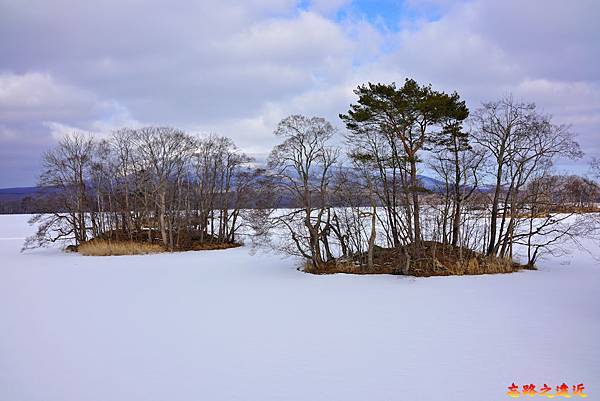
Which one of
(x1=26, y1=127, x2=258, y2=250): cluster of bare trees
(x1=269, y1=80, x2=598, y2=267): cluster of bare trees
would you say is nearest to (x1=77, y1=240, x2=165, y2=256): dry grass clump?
(x1=26, y1=127, x2=258, y2=250): cluster of bare trees

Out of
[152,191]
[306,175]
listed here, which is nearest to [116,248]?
[152,191]

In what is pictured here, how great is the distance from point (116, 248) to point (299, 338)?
2237 cm

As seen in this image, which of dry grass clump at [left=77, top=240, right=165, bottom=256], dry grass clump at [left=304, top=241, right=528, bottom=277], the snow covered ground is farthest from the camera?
dry grass clump at [left=77, top=240, right=165, bottom=256]

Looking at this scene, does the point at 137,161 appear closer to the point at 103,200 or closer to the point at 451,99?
the point at 103,200

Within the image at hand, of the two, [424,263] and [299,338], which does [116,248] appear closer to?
[424,263]

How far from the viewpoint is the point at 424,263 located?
697 inches

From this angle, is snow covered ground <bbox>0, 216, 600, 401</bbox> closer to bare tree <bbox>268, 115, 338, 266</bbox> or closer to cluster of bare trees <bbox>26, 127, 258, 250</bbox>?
bare tree <bbox>268, 115, 338, 266</bbox>

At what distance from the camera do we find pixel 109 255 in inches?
1069

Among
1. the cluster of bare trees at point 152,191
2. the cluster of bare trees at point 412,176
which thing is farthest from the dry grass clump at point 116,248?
the cluster of bare trees at point 412,176

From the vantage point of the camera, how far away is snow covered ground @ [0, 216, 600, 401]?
6.20 metres

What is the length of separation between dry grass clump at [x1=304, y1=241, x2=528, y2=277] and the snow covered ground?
1.12 metres

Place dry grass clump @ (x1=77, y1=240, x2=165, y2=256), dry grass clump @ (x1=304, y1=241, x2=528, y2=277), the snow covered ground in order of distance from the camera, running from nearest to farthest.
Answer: the snow covered ground → dry grass clump @ (x1=304, y1=241, x2=528, y2=277) → dry grass clump @ (x1=77, y1=240, x2=165, y2=256)

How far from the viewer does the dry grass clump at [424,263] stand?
1719 centimetres

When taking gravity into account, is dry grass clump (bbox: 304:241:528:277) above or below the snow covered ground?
above
